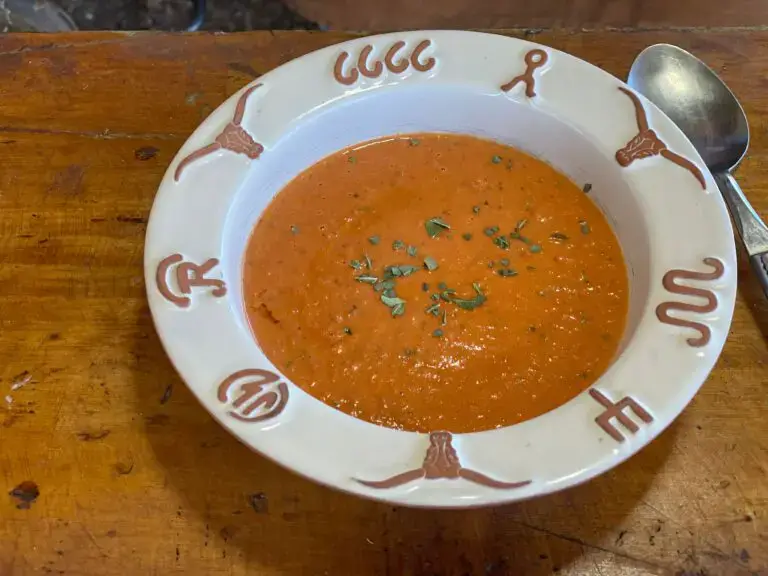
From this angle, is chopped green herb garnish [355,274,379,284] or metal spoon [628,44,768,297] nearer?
Answer: chopped green herb garnish [355,274,379,284]

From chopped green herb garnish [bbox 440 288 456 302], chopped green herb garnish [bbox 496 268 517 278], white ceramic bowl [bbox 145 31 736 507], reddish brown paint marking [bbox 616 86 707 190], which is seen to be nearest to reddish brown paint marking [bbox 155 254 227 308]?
white ceramic bowl [bbox 145 31 736 507]

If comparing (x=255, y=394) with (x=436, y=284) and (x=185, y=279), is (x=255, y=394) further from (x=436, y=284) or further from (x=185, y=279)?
(x=436, y=284)

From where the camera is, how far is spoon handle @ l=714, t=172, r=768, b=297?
1290mm

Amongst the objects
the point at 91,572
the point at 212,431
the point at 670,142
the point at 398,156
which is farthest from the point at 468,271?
the point at 91,572

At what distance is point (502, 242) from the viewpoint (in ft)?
4.15

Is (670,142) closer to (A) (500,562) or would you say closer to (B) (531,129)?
(B) (531,129)

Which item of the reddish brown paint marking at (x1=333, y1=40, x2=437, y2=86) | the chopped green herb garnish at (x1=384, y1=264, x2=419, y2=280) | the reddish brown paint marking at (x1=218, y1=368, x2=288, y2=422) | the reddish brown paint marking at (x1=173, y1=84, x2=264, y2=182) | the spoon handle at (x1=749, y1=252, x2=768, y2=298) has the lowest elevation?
the chopped green herb garnish at (x1=384, y1=264, x2=419, y2=280)

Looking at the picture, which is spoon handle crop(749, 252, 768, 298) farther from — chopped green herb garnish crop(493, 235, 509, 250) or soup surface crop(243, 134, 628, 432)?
chopped green herb garnish crop(493, 235, 509, 250)

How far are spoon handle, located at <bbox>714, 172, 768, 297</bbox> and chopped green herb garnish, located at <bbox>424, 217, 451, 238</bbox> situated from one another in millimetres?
538

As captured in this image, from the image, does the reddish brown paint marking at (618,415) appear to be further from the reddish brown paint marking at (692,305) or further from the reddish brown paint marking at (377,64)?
the reddish brown paint marking at (377,64)

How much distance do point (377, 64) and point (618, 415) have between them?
0.76 meters

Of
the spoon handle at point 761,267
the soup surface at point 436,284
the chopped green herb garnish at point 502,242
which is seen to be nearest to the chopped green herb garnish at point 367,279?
the soup surface at point 436,284

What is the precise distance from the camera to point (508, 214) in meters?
1.31

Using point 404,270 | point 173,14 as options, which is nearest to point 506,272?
point 404,270
